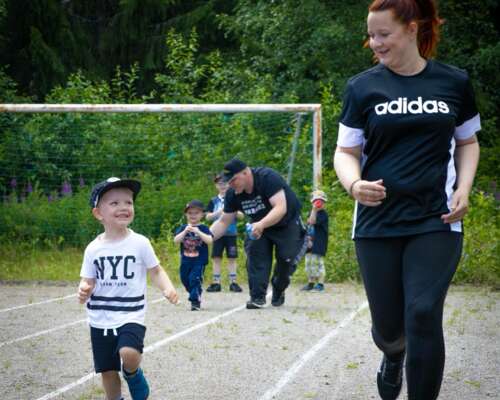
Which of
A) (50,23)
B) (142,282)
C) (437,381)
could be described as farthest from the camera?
(50,23)

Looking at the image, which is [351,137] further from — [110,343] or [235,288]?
[235,288]

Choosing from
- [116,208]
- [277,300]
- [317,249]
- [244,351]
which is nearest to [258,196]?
[277,300]

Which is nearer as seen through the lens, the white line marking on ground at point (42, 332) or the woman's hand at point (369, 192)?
the woman's hand at point (369, 192)

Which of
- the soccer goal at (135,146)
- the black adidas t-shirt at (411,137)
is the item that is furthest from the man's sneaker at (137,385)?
the soccer goal at (135,146)

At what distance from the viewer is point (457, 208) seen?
4.66 m

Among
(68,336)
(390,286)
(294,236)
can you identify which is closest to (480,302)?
(294,236)

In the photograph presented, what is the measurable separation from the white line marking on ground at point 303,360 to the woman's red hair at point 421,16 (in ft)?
8.78

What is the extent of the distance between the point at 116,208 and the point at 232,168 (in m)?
5.84

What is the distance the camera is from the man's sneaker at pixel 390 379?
5.25 meters

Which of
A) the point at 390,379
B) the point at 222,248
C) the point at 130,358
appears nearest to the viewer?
the point at 390,379

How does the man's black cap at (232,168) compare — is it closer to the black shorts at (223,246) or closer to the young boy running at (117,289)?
the black shorts at (223,246)

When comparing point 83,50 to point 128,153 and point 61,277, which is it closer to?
point 128,153

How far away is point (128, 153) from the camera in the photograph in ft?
60.8

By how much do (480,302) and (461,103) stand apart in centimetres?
863
